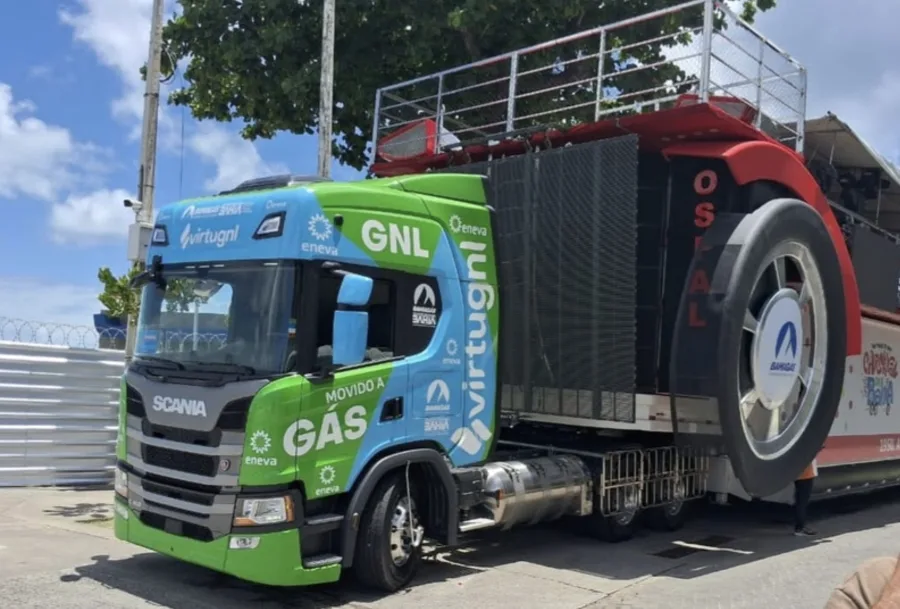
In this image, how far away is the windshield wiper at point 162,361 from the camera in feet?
21.7

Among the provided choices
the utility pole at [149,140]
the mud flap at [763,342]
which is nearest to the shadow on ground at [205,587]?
the mud flap at [763,342]

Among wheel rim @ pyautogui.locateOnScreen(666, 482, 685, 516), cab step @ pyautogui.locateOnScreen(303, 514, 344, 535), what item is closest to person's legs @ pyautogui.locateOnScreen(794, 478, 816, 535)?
wheel rim @ pyautogui.locateOnScreen(666, 482, 685, 516)

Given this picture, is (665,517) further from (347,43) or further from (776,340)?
(347,43)

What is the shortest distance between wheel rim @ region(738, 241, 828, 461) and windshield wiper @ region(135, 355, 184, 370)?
488 centimetres

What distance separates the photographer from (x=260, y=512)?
6031 mm

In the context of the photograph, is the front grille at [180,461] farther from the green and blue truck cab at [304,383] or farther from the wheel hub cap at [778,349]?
the wheel hub cap at [778,349]

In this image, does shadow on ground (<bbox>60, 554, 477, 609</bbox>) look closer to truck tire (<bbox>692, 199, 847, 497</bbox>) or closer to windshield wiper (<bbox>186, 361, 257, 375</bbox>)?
windshield wiper (<bbox>186, 361, 257, 375</bbox>)

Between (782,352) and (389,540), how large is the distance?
4452 millimetres

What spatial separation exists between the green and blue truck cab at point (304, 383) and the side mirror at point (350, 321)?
0.01 metres

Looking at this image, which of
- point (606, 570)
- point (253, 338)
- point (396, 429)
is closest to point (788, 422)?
point (606, 570)

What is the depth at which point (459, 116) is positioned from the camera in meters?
13.4

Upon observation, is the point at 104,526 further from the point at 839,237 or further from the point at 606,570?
→ the point at 839,237

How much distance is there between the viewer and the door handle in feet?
22.0

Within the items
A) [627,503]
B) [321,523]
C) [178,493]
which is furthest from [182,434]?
[627,503]
